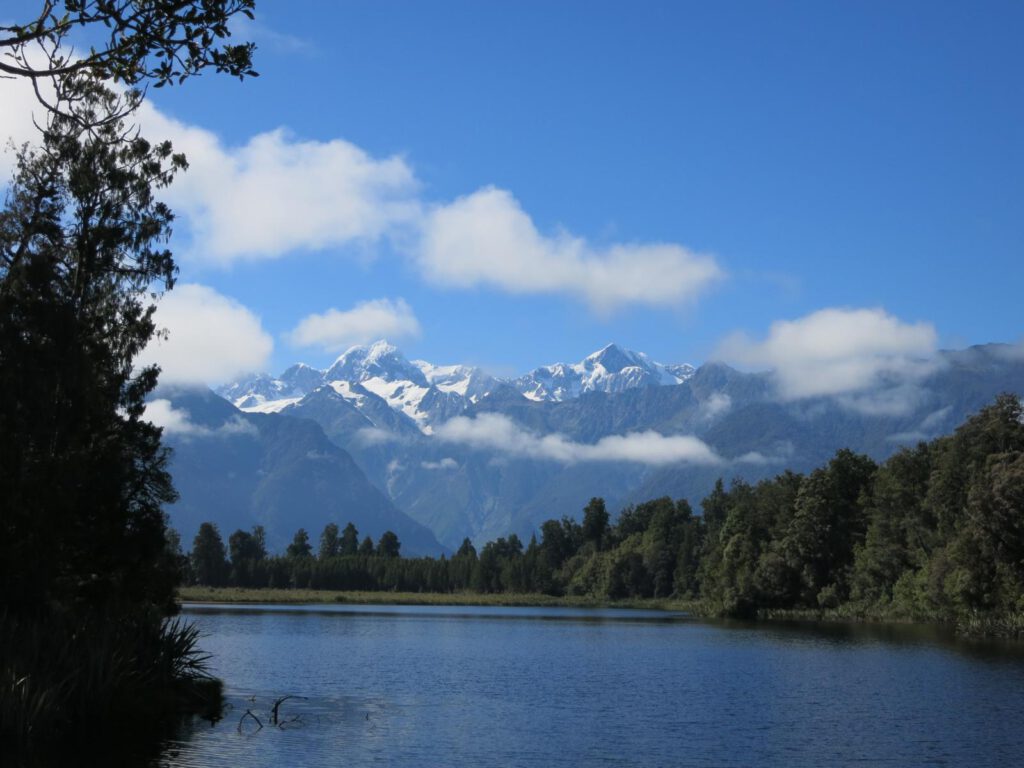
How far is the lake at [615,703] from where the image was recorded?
129 feet

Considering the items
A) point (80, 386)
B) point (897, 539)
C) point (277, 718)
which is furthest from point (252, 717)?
point (897, 539)

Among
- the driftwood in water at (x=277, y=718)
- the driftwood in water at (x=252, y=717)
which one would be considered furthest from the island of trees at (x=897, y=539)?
the driftwood in water at (x=252, y=717)

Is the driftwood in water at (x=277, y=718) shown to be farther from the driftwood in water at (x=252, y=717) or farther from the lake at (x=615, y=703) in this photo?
the driftwood in water at (x=252, y=717)

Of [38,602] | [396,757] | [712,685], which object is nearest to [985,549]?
[712,685]

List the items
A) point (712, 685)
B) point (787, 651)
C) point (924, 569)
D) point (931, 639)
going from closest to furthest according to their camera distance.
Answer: point (712, 685), point (787, 651), point (931, 639), point (924, 569)

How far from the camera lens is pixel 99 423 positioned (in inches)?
1864

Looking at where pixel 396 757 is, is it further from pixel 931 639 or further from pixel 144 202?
pixel 931 639

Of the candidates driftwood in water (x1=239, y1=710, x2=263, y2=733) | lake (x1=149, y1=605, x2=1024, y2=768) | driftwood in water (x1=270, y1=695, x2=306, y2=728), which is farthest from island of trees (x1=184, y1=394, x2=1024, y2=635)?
driftwood in water (x1=239, y1=710, x2=263, y2=733)

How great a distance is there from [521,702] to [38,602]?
2488 centimetres

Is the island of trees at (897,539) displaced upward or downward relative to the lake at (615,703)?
upward

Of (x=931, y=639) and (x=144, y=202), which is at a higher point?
(x=144, y=202)

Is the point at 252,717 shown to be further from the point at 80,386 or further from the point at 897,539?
the point at 897,539

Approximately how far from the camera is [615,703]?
54656mm

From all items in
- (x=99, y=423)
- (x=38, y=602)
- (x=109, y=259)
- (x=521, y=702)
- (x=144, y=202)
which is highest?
(x=144, y=202)
